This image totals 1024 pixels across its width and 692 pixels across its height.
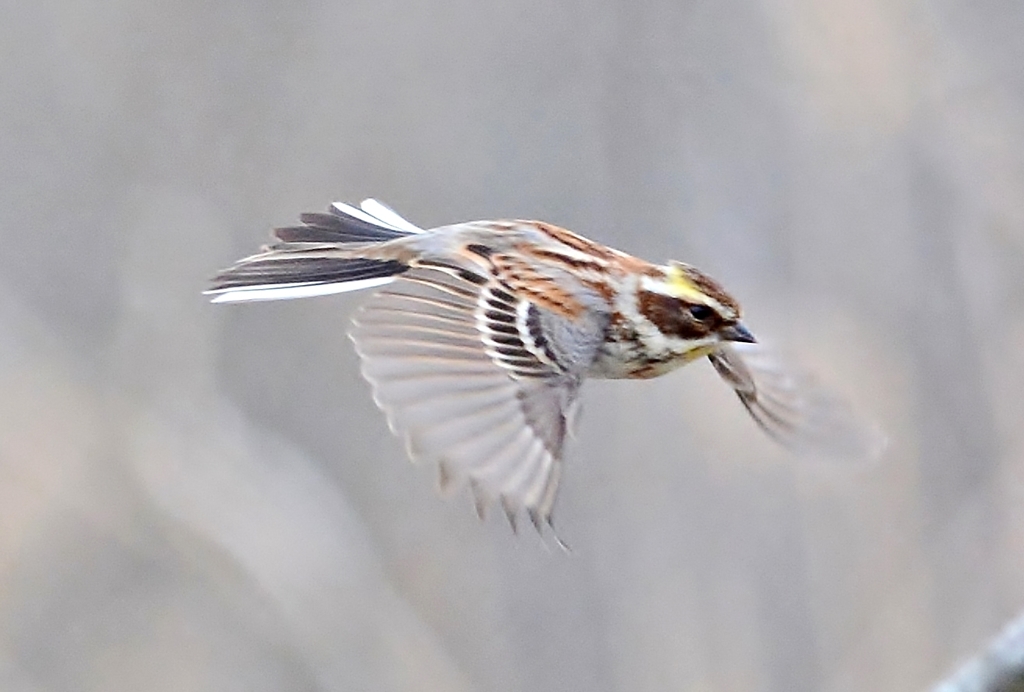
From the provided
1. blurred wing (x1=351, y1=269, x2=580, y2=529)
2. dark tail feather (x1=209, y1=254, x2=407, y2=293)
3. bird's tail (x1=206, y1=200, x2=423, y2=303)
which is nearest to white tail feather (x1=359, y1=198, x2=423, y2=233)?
bird's tail (x1=206, y1=200, x2=423, y2=303)

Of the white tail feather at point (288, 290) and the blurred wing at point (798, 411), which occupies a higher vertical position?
the white tail feather at point (288, 290)

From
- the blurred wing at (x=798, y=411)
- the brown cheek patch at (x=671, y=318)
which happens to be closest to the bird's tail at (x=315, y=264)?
the brown cheek patch at (x=671, y=318)

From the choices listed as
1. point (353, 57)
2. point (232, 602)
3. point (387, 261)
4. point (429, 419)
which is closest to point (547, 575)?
point (232, 602)

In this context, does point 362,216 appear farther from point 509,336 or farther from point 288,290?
point 509,336

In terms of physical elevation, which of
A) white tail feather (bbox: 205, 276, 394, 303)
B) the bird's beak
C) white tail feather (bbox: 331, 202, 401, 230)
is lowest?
the bird's beak

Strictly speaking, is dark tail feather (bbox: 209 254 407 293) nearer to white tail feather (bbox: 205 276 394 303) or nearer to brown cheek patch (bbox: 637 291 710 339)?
white tail feather (bbox: 205 276 394 303)

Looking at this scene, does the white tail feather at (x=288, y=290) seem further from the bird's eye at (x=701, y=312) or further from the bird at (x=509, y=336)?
the bird's eye at (x=701, y=312)

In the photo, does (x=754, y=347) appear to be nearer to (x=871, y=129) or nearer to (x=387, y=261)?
(x=387, y=261)

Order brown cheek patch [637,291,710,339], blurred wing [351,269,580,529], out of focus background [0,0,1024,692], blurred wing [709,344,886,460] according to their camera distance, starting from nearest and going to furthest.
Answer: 1. blurred wing [351,269,580,529]
2. brown cheek patch [637,291,710,339]
3. blurred wing [709,344,886,460]
4. out of focus background [0,0,1024,692]
